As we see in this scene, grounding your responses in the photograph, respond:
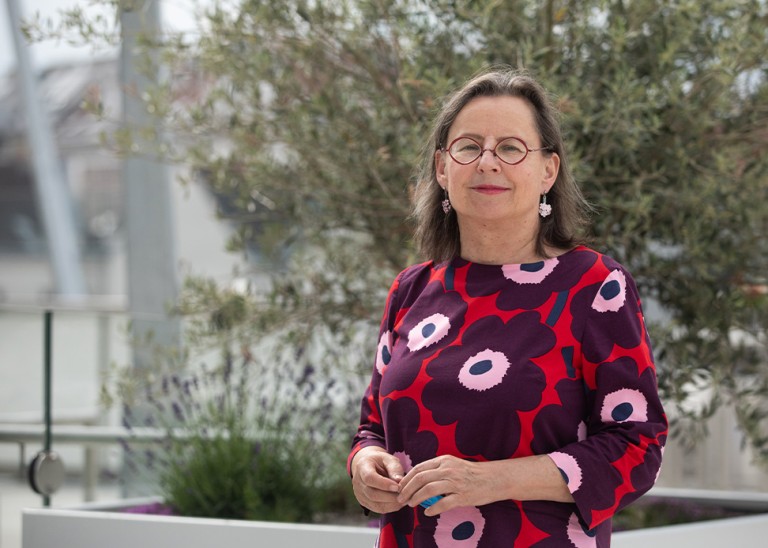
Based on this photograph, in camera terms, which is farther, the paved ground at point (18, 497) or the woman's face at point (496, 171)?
the paved ground at point (18, 497)

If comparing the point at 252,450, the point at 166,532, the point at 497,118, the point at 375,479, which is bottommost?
the point at 166,532

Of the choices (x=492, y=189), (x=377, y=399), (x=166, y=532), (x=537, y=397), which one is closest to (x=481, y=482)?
(x=537, y=397)

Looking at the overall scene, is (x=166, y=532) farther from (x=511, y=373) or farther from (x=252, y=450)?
(x=511, y=373)

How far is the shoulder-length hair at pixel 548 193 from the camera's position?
1.78 meters

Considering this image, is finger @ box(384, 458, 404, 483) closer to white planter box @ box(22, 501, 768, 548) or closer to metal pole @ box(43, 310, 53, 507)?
white planter box @ box(22, 501, 768, 548)

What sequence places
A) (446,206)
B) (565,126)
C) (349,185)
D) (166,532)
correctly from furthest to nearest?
(349,185) → (166,532) → (565,126) → (446,206)

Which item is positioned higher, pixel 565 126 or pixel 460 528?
pixel 565 126

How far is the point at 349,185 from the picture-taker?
11.1ft

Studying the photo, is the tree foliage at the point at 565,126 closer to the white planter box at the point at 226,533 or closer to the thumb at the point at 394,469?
the white planter box at the point at 226,533

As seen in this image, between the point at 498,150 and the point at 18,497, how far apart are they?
2.85 meters

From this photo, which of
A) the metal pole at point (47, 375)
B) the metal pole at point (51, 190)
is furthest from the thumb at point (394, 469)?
the metal pole at point (51, 190)

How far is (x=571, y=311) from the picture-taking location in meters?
1.65

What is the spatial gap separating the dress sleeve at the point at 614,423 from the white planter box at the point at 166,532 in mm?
1384

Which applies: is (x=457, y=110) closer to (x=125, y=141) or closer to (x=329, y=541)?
(x=329, y=541)
